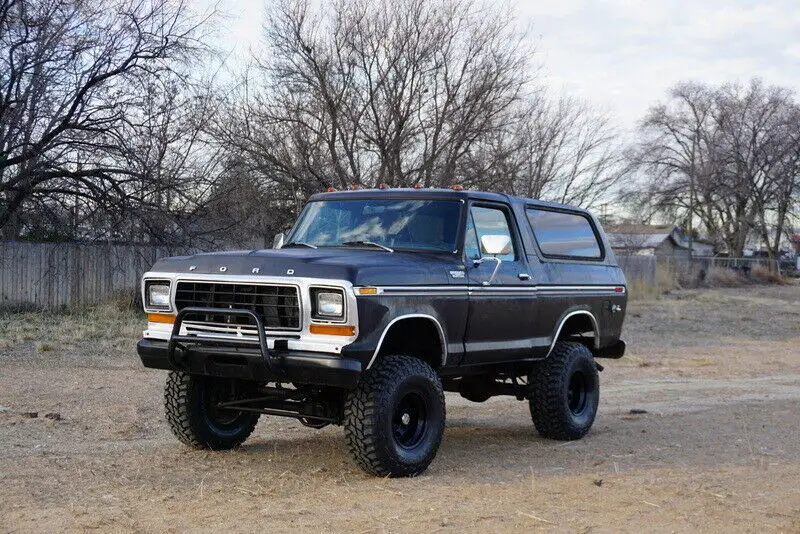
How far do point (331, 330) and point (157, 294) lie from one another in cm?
160

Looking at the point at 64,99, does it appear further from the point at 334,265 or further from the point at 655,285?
the point at 655,285

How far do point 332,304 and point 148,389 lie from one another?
20.3ft

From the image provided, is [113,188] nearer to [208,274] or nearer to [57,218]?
[57,218]

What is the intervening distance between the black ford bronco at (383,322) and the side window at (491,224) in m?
0.02

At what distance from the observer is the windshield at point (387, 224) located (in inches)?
321

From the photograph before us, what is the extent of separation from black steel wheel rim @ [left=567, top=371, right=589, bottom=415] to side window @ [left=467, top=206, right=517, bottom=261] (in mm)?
1597

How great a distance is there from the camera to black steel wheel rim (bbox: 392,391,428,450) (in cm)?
742

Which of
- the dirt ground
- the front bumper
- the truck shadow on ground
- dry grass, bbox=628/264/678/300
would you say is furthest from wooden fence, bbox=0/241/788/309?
dry grass, bbox=628/264/678/300

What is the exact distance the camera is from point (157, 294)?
25.2ft

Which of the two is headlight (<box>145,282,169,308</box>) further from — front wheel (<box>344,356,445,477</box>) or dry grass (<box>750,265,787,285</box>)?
dry grass (<box>750,265,787,285</box>)

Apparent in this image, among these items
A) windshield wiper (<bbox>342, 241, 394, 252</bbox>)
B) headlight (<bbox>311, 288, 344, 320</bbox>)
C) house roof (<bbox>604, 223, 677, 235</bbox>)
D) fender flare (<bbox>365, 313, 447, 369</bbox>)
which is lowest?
fender flare (<bbox>365, 313, 447, 369</bbox>)

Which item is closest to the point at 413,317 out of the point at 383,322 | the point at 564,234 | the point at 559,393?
the point at 383,322

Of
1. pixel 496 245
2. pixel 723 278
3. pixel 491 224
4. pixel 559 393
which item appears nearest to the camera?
pixel 496 245

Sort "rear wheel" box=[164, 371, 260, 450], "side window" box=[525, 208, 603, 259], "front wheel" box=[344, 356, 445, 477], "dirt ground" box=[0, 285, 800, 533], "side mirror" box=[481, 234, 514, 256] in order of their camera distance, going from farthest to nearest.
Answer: "side window" box=[525, 208, 603, 259]
"side mirror" box=[481, 234, 514, 256]
"rear wheel" box=[164, 371, 260, 450]
"front wheel" box=[344, 356, 445, 477]
"dirt ground" box=[0, 285, 800, 533]
